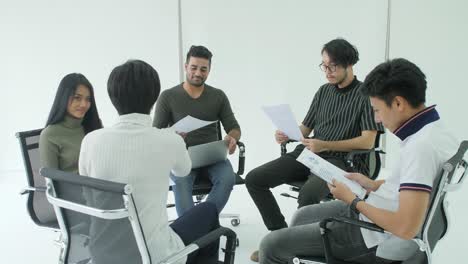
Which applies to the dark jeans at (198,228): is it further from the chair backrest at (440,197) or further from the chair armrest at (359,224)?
the chair backrest at (440,197)

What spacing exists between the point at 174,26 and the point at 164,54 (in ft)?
0.95

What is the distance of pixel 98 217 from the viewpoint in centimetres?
117

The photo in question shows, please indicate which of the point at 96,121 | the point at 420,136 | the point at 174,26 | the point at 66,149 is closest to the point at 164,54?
the point at 174,26

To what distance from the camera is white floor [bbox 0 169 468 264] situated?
8.00 ft

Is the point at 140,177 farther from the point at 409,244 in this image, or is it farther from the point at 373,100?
the point at 409,244

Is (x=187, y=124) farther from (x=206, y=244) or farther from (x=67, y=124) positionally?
(x=206, y=244)

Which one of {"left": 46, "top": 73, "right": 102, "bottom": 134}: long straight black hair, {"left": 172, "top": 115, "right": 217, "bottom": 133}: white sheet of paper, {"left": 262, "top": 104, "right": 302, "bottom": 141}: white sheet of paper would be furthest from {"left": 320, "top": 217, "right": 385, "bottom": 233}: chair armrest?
{"left": 46, "top": 73, "right": 102, "bottom": 134}: long straight black hair

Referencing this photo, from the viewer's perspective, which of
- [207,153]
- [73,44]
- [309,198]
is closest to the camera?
[309,198]

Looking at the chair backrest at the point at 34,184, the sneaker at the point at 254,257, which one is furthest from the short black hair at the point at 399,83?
the chair backrest at the point at 34,184

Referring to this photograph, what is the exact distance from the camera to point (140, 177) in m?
1.24

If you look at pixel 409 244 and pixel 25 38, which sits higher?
pixel 25 38

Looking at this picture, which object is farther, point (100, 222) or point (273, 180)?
point (273, 180)

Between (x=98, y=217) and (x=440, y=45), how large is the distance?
3.46m

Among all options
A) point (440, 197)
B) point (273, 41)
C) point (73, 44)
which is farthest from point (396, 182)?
point (73, 44)
